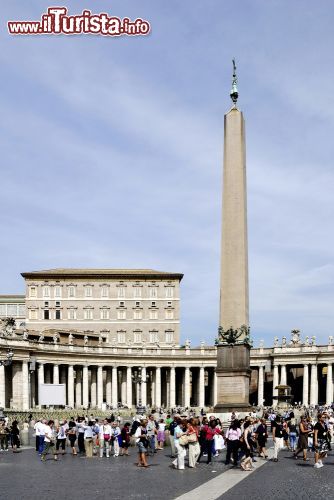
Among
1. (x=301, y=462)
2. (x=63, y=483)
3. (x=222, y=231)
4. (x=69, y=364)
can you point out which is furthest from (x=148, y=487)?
(x=69, y=364)

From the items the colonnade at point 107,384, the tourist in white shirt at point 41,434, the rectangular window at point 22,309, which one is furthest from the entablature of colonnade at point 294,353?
the tourist in white shirt at point 41,434

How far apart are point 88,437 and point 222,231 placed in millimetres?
10349

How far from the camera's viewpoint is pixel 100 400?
276ft

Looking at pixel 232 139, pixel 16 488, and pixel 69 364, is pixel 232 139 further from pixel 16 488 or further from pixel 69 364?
pixel 69 364

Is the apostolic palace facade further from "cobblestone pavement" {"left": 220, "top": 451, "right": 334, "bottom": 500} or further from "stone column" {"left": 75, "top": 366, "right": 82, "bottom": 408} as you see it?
"cobblestone pavement" {"left": 220, "top": 451, "right": 334, "bottom": 500}

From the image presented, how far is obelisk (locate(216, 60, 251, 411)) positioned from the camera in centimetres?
3216

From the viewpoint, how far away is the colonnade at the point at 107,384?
74.7 metres

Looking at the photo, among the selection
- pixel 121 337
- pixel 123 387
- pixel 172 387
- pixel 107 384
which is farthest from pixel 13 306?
pixel 172 387

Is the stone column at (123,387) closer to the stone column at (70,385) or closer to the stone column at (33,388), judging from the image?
the stone column at (70,385)

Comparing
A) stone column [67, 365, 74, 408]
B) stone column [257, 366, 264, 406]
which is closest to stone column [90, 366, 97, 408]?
stone column [67, 365, 74, 408]

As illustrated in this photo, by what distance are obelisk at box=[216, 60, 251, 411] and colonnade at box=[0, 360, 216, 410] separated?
41.5 metres

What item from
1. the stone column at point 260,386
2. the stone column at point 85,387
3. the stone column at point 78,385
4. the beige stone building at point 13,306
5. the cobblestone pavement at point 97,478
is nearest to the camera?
the cobblestone pavement at point 97,478

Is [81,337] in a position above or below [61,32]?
below

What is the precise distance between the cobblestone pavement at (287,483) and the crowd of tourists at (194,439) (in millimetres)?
656
